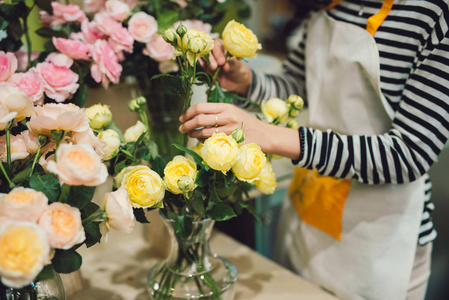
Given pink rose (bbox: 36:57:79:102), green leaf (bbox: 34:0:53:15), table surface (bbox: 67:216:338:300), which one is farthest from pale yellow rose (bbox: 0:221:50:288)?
green leaf (bbox: 34:0:53:15)

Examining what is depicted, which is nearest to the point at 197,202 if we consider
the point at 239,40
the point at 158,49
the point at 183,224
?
the point at 183,224

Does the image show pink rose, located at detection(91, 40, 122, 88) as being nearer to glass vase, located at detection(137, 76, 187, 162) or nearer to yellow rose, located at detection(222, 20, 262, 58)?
glass vase, located at detection(137, 76, 187, 162)

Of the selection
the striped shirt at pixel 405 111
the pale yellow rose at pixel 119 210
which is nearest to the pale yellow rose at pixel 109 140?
the pale yellow rose at pixel 119 210

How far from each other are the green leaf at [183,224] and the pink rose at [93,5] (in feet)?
1.68

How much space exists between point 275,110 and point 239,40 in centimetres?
15

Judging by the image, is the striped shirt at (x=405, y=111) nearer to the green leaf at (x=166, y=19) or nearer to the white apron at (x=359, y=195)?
the white apron at (x=359, y=195)

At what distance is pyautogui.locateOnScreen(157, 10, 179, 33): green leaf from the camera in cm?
83

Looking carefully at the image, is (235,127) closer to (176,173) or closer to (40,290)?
(176,173)

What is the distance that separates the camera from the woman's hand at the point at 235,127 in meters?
0.62

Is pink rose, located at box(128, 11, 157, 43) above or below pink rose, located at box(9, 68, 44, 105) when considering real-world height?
above

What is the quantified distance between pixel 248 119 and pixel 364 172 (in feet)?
0.80

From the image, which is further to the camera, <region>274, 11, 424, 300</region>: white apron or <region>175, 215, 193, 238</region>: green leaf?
<region>274, 11, 424, 300</region>: white apron

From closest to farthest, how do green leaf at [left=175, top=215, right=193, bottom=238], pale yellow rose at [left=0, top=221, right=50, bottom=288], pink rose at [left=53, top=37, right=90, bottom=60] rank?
pale yellow rose at [left=0, top=221, right=50, bottom=288] → green leaf at [left=175, top=215, right=193, bottom=238] → pink rose at [left=53, top=37, right=90, bottom=60]

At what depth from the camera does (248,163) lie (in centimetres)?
52
